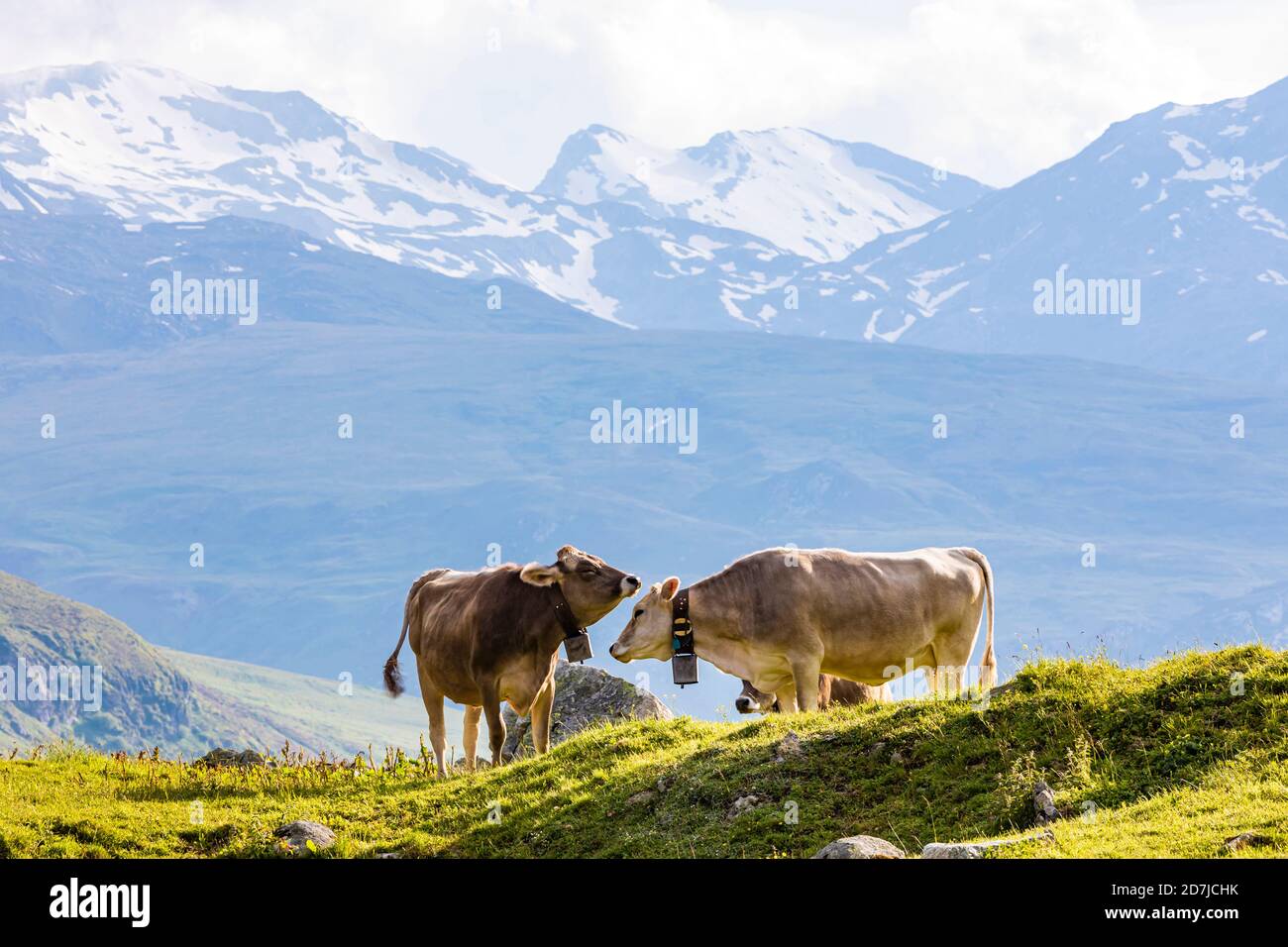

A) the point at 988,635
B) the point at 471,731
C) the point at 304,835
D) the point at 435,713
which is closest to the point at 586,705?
the point at 471,731

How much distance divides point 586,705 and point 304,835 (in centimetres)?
1039

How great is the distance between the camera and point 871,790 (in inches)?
617

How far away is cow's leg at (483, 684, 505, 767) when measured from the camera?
20.5 meters

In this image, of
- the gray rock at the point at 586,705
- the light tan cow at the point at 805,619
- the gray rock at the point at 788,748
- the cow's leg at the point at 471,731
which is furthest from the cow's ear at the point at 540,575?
the gray rock at the point at 788,748

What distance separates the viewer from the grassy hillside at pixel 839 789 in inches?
561

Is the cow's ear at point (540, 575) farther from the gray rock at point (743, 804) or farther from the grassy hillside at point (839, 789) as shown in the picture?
the gray rock at point (743, 804)

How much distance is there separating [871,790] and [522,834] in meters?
3.51

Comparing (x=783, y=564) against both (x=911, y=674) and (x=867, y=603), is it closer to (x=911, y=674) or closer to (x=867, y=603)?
(x=867, y=603)

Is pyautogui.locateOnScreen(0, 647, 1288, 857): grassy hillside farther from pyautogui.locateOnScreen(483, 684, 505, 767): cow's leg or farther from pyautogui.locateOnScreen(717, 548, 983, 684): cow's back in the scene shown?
pyautogui.locateOnScreen(717, 548, 983, 684): cow's back

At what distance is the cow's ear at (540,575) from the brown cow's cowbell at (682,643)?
66.9 inches

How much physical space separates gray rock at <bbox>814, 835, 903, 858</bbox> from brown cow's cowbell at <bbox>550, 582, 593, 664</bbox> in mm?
8329

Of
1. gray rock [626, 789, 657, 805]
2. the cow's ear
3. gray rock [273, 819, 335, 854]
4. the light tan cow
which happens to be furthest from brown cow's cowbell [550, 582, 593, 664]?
gray rock [273, 819, 335, 854]
